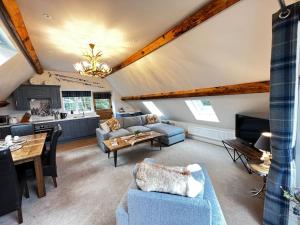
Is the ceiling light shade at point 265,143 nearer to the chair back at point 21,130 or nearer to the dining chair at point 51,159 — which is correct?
the dining chair at point 51,159

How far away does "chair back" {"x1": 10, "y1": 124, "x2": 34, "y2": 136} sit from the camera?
11.1ft

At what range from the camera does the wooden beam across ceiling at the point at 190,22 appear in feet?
5.31

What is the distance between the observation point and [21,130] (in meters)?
3.50

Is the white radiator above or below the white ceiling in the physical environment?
below

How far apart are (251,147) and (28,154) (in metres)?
3.62

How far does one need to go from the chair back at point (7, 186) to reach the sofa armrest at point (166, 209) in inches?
59.4

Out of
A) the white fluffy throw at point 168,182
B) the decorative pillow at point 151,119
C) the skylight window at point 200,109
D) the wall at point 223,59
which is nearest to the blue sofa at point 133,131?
the decorative pillow at point 151,119

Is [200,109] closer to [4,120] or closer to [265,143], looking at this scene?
[265,143]

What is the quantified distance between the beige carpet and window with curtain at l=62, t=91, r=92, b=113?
2.37m

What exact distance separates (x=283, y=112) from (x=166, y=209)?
4.47 feet

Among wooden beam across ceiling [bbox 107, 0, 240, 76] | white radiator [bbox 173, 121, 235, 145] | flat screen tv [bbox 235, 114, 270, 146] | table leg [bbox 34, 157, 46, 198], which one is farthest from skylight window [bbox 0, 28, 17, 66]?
white radiator [bbox 173, 121, 235, 145]

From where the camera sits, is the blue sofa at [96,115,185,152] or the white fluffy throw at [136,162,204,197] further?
the blue sofa at [96,115,185,152]

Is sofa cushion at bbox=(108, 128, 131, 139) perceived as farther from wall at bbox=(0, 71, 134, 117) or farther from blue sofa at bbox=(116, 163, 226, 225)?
blue sofa at bbox=(116, 163, 226, 225)

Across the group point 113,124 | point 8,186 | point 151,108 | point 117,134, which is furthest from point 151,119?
point 8,186
